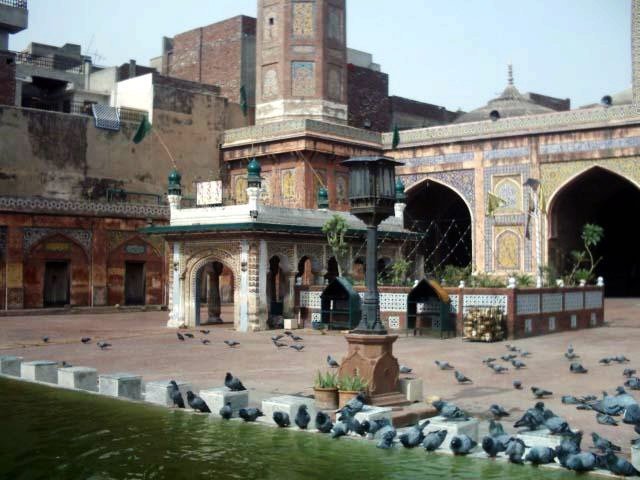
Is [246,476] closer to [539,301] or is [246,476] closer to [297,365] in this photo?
[297,365]

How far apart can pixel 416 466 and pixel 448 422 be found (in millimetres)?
860

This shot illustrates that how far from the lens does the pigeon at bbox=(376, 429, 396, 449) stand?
6832 mm

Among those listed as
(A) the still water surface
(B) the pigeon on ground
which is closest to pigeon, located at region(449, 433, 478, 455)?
(A) the still water surface

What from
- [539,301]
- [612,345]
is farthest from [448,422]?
[539,301]

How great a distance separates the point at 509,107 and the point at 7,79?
20078 mm

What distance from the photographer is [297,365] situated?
12.4 m

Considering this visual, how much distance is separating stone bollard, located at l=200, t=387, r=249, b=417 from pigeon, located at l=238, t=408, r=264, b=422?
322 millimetres

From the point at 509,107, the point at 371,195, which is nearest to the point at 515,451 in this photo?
the point at 371,195

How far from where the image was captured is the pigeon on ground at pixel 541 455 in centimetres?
631

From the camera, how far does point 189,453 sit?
6742mm

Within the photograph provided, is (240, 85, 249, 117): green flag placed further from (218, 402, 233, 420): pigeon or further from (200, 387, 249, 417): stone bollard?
(218, 402, 233, 420): pigeon

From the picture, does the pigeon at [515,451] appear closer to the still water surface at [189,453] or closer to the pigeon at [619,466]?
the still water surface at [189,453]

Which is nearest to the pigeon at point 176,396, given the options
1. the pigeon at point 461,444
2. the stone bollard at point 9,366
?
the pigeon at point 461,444

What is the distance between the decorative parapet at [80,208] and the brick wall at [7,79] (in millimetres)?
4375
